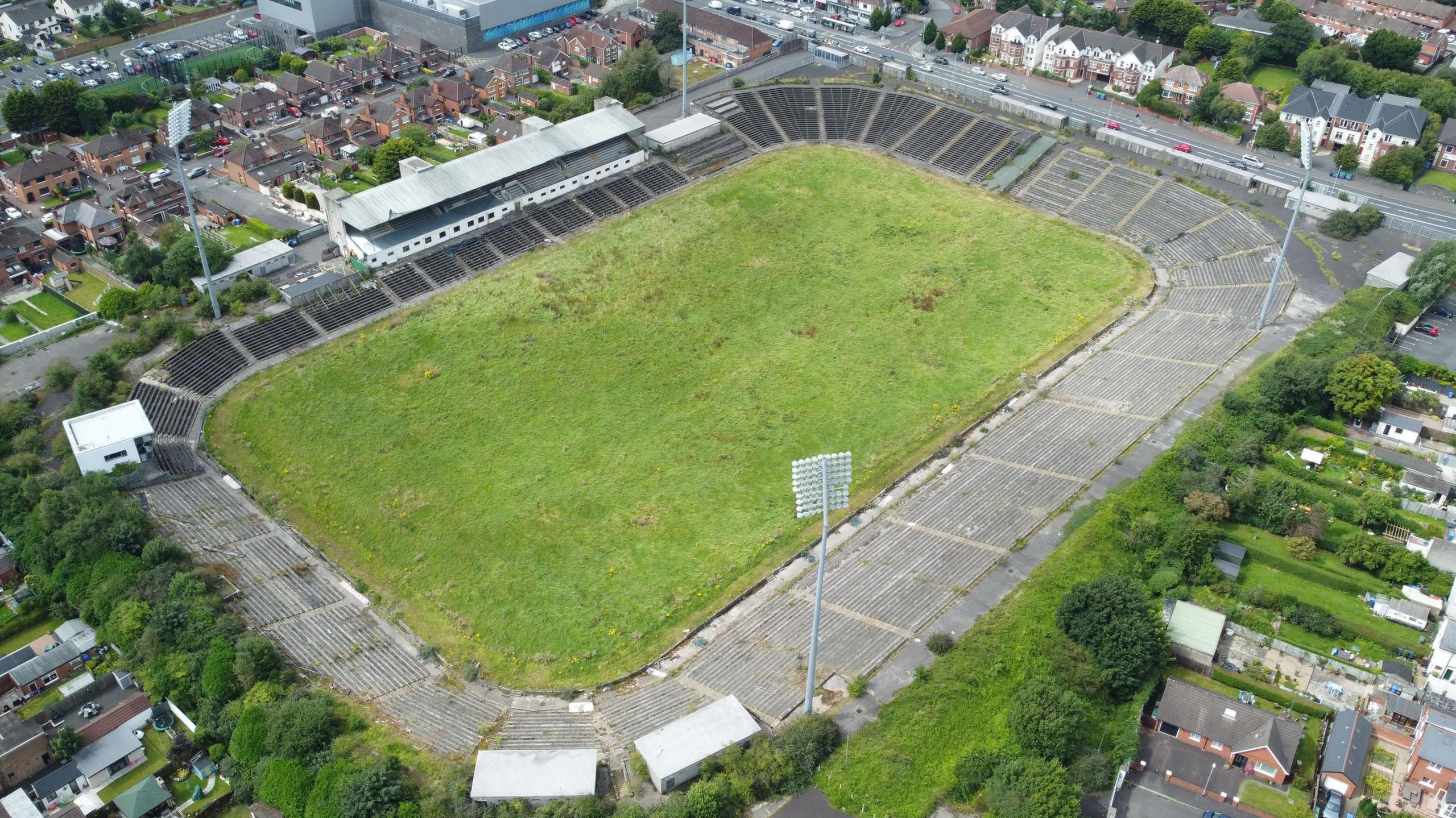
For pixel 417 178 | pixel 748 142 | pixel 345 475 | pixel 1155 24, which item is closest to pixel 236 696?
pixel 345 475

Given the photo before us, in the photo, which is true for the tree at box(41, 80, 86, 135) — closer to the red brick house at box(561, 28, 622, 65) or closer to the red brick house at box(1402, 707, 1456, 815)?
the red brick house at box(561, 28, 622, 65)

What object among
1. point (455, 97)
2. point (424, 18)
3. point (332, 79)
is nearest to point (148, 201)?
point (332, 79)

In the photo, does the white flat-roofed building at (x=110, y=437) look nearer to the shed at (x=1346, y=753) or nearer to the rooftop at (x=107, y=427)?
the rooftop at (x=107, y=427)

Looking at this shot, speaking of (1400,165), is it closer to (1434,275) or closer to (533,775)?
(1434,275)

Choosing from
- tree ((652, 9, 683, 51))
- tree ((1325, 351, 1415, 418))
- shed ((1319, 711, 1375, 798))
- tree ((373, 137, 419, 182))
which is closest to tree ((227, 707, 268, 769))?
shed ((1319, 711, 1375, 798))

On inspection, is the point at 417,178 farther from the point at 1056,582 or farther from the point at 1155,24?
the point at 1155,24

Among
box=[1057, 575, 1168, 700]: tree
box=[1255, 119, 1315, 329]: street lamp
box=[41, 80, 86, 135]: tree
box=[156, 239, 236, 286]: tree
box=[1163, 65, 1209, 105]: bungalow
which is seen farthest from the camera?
box=[1163, 65, 1209, 105]: bungalow
